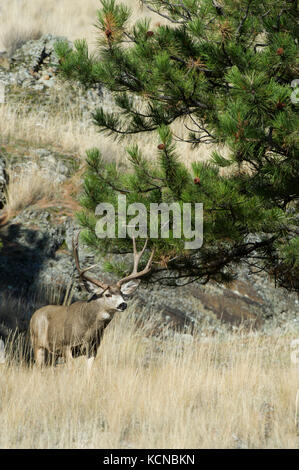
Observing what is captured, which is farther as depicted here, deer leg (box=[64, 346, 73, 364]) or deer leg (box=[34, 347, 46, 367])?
deer leg (box=[34, 347, 46, 367])

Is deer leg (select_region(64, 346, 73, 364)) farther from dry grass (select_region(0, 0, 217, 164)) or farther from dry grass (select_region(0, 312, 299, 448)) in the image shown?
dry grass (select_region(0, 0, 217, 164))

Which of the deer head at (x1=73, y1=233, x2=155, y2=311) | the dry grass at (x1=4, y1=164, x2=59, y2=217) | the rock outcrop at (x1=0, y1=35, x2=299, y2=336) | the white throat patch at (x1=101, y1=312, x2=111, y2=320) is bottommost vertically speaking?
the white throat patch at (x1=101, y1=312, x2=111, y2=320)

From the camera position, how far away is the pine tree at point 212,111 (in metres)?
5.16

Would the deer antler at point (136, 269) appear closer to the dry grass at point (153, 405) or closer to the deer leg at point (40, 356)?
the dry grass at point (153, 405)

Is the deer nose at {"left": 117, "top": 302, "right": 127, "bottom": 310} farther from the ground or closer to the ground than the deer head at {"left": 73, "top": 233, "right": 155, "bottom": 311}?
closer to the ground

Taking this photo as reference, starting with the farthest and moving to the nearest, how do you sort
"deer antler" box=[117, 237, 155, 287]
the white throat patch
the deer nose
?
the white throat patch, "deer antler" box=[117, 237, 155, 287], the deer nose

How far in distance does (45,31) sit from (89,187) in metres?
12.6

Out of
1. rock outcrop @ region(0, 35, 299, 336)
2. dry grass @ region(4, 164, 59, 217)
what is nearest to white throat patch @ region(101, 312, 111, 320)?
rock outcrop @ region(0, 35, 299, 336)

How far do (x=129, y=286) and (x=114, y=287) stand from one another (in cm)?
18

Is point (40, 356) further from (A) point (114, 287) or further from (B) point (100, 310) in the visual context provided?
(A) point (114, 287)

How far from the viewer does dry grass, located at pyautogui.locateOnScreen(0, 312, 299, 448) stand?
4.70 metres

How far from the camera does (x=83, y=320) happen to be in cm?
618
